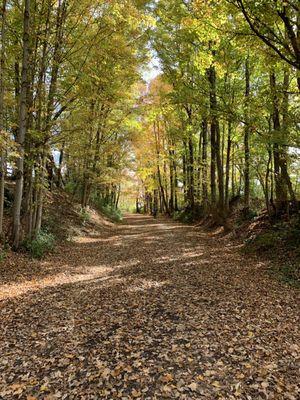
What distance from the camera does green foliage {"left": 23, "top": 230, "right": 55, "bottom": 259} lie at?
9570 mm

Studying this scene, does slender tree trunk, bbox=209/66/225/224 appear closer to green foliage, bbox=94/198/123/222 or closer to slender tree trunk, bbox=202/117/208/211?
slender tree trunk, bbox=202/117/208/211

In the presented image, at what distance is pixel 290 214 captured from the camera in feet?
35.4

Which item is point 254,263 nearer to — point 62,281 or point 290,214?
point 290,214

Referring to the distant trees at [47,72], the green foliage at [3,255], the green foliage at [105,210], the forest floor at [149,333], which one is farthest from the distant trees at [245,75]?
the green foliage at [105,210]

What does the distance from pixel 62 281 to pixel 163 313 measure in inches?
133

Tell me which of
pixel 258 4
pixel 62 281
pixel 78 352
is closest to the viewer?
pixel 78 352

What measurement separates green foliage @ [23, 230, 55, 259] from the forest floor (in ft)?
3.32

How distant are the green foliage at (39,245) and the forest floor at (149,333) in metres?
1.01

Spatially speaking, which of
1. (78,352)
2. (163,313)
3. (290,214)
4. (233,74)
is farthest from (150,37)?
(78,352)

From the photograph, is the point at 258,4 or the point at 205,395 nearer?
the point at 205,395

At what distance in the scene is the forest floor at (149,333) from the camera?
3.59 m

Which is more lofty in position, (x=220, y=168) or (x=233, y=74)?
(x=233, y=74)

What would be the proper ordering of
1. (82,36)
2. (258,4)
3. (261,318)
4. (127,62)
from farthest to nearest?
1. (127,62)
2. (82,36)
3. (258,4)
4. (261,318)

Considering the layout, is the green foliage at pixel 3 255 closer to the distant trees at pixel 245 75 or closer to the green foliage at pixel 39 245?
the green foliage at pixel 39 245
